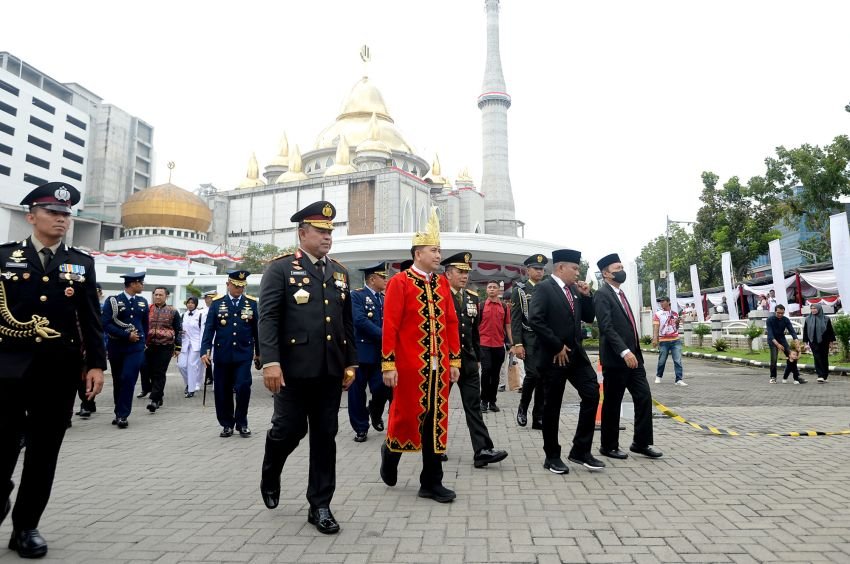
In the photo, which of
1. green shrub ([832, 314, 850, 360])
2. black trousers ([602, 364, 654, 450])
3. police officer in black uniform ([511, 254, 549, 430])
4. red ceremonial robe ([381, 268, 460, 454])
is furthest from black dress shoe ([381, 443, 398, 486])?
green shrub ([832, 314, 850, 360])

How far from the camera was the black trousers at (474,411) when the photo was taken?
5.28 metres

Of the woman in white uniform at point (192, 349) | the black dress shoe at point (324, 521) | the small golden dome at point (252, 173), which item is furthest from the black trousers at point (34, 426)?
the small golden dome at point (252, 173)

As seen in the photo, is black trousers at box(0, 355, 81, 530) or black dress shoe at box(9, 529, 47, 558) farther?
black trousers at box(0, 355, 81, 530)

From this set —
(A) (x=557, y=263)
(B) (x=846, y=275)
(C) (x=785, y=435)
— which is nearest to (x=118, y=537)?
(A) (x=557, y=263)

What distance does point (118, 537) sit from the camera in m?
3.47

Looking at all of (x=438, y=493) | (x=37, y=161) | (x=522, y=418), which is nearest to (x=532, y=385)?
(x=522, y=418)

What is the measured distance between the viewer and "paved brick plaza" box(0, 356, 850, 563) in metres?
3.21

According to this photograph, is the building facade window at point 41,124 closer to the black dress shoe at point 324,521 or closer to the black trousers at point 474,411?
the black trousers at point 474,411

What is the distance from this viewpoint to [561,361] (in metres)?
5.21

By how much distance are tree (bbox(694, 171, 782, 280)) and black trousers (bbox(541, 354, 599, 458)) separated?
4026cm

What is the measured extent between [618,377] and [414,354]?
235 centimetres

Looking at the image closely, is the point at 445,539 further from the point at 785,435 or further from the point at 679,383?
the point at 679,383

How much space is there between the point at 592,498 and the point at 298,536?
211 centimetres

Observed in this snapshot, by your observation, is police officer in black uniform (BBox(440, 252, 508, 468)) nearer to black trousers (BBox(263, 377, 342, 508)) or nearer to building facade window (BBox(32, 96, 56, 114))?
black trousers (BBox(263, 377, 342, 508))
